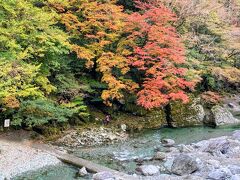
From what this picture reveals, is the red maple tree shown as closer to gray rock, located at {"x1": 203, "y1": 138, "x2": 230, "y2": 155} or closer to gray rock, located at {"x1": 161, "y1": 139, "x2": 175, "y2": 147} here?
gray rock, located at {"x1": 161, "y1": 139, "x2": 175, "y2": 147}

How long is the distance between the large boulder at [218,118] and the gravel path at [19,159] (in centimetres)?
1061

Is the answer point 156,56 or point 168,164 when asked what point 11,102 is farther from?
point 156,56

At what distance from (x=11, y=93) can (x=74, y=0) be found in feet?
24.0

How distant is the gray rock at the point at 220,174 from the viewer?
36.6ft

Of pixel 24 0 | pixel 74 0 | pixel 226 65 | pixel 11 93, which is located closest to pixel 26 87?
pixel 11 93

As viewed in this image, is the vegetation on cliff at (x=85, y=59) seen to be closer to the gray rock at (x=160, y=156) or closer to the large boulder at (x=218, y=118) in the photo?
the large boulder at (x=218, y=118)

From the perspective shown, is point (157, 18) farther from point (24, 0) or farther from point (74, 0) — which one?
point (24, 0)

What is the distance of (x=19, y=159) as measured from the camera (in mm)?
12836

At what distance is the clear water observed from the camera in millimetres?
12259

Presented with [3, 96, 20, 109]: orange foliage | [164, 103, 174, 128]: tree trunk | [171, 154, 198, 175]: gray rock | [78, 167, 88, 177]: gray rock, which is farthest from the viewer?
[164, 103, 174, 128]: tree trunk

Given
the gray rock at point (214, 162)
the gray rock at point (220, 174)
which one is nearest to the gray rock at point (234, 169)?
the gray rock at point (220, 174)

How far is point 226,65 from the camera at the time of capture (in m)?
24.3

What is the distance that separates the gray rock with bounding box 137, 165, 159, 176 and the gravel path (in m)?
3.18

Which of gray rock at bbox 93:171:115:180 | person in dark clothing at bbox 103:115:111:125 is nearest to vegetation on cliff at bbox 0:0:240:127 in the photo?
person in dark clothing at bbox 103:115:111:125
